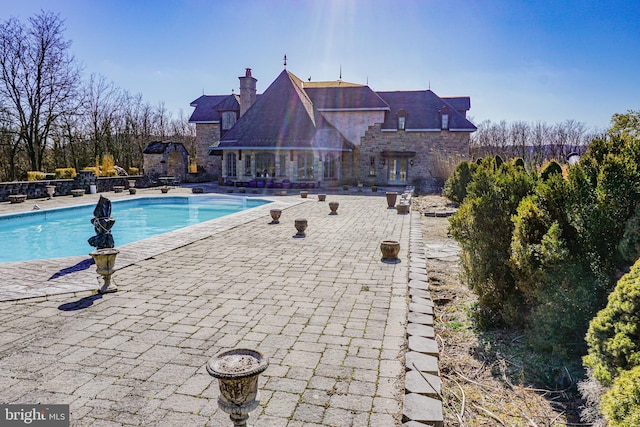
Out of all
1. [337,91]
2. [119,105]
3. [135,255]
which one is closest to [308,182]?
[337,91]

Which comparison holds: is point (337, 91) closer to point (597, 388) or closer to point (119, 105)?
point (119, 105)

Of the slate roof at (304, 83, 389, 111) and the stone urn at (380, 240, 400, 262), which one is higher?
the slate roof at (304, 83, 389, 111)

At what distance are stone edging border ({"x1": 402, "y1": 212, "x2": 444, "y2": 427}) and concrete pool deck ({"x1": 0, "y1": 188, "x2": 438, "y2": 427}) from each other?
102 mm

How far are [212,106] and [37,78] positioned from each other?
11924 mm

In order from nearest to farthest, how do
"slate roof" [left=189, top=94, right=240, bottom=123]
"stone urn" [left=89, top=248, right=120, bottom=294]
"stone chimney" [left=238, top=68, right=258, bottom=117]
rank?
"stone urn" [left=89, top=248, right=120, bottom=294] < "stone chimney" [left=238, top=68, right=258, bottom=117] < "slate roof" [left=189, top=94, right=240, bottom=123]

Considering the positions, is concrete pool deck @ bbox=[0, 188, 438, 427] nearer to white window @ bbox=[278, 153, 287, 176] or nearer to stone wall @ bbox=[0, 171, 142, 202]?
stone wall @ bbox=[0, 171, 142, 202]

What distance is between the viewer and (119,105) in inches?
1284

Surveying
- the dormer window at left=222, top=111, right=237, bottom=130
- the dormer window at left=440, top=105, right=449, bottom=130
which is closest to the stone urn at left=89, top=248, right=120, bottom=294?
the dormer window at left=440, top=105, right=449, bottom=130

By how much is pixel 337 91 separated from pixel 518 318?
27.0 meters

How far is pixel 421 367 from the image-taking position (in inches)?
131

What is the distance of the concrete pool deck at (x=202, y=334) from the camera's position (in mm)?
2854

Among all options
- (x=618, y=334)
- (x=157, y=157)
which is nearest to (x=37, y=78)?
(x=157, y=157)

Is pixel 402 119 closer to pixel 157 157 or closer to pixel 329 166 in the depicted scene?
pixel 329 166

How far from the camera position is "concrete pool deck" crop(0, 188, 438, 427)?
2.85m
